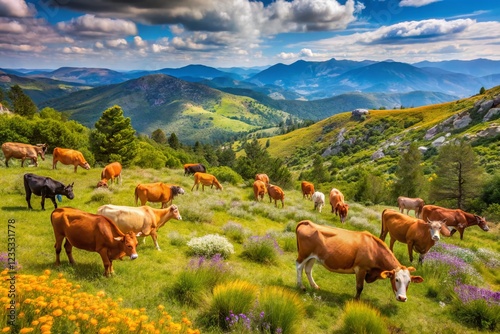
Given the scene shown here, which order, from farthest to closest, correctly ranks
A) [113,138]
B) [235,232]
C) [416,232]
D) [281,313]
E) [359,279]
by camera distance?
[113,138], [235,232], [416,232], [359,279], [281,313]

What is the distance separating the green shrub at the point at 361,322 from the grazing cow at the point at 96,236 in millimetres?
6361

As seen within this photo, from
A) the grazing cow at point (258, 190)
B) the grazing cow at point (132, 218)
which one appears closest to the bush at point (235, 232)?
the grazing cow at point (132, 218)

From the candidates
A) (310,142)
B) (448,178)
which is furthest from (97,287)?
(310,142)

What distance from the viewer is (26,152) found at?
26.5m

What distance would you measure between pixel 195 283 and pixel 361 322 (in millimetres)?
4535

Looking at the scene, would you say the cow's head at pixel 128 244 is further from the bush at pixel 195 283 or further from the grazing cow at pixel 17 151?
the grazing cow at pixel 17 151

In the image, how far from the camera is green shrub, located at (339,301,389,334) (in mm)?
7277

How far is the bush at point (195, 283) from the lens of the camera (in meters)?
8.25

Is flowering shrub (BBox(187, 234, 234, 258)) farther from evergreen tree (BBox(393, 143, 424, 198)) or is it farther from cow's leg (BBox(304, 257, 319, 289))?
evergreen tree (BBox(393, 143, 424, 198))

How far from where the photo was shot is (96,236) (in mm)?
9070

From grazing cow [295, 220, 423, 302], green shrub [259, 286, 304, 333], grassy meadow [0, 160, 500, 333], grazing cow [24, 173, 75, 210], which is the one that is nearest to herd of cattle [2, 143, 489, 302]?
grazing cow [295, 220, 423, 302]

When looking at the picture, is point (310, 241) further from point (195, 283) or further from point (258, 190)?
point (258, 190)

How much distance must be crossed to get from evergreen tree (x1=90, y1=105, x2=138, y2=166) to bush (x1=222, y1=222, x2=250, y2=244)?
32.7m

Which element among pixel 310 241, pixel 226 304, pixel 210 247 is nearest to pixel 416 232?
pixel 310 241
